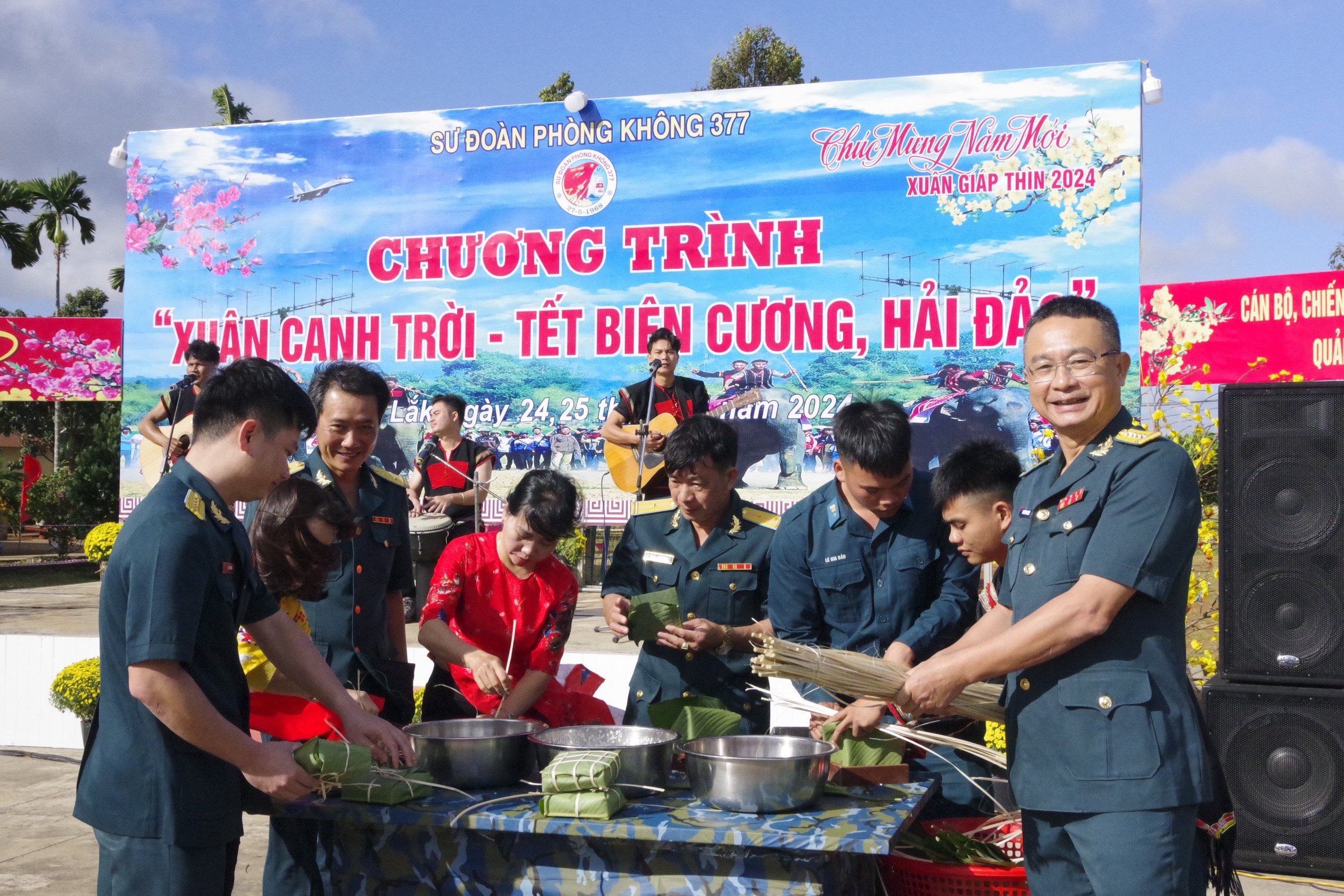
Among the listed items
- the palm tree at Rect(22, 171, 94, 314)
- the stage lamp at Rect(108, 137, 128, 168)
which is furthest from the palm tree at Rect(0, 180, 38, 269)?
the stage lamp at Rect(108, 137, 128, 168)

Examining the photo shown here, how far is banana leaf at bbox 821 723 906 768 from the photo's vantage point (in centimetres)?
242

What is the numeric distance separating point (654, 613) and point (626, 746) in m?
0.69

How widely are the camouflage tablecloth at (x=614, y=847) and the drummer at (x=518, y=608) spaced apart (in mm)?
866

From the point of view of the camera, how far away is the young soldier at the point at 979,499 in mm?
2725

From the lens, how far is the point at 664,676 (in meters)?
3.28

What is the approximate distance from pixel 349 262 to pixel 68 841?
19.8ft

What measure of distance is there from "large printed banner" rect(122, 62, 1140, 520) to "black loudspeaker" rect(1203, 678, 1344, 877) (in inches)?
156

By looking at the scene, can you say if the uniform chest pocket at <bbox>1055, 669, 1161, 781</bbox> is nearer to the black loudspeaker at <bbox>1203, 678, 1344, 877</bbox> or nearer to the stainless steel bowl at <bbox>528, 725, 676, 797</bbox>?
the stainless steel bowl at <bbox>528, 725, 676, 797</bbox>

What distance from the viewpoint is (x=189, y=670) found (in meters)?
1.99

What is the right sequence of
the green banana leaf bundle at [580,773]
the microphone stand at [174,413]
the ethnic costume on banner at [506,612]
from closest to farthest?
the green banana leaf bundle at [580,773], the ethnic costume on banner at [506,612], the microphone stand at [174,413]

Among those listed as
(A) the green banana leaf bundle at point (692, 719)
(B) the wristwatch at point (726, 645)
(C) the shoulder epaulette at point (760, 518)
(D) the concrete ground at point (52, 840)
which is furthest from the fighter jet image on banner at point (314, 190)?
(A) the green banana leaf bundle at point (692, 719)

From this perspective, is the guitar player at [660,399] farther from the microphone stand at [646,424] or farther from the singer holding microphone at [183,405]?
the singer holding microphone at [183,405]

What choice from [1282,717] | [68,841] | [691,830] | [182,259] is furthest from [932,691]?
[182,259]

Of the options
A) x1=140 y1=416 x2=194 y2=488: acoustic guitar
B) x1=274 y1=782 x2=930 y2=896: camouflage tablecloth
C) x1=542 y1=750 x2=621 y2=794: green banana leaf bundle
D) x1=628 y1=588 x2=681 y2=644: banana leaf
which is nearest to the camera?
x1=274 y1=782 x2=930 y2=896: camouflage tablecloth
